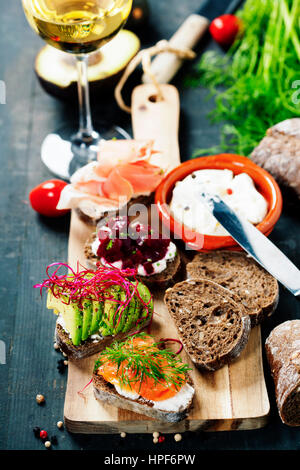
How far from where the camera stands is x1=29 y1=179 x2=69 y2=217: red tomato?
3805mm

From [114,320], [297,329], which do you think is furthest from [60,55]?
[297,329]

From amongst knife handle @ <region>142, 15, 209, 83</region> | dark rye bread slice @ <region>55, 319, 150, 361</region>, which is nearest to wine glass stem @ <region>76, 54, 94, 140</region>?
knife handle @ <region>142, 15, 209, 83</region>

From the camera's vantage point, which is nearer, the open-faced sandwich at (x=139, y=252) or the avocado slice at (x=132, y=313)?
the avocado slice at (x=132, y=313)

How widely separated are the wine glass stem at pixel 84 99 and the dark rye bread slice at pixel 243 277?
1.32 metres

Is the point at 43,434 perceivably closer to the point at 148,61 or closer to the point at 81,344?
the point at 81,344

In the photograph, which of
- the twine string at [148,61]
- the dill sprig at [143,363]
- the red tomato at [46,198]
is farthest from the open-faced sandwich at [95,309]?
the twine string at [148,61]

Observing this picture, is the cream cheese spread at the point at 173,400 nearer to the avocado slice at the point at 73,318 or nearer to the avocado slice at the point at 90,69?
the avocado slice at the point at 73,318

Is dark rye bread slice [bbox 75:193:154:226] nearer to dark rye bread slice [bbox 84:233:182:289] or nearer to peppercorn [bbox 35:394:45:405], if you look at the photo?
dark rye bread slice [bbox 84:233:182:289]

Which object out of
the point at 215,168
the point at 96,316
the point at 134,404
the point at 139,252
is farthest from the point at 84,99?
the point at 134,404

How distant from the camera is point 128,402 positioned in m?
2.82

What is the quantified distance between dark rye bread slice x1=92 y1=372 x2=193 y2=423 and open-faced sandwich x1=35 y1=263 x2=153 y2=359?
8.8 inches

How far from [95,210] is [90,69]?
125cm

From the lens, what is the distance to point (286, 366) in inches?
113

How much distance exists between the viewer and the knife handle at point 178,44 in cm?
454
